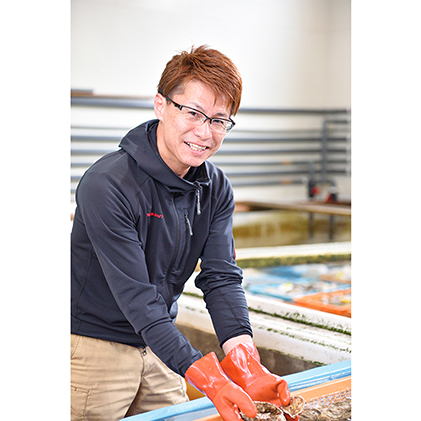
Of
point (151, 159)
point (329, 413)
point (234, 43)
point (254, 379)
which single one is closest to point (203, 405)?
point (254, 379)

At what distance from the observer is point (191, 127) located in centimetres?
120

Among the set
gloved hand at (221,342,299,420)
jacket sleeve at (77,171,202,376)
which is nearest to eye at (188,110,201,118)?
jacket sleeve at (77,171,202,376)

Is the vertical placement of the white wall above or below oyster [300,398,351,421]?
above

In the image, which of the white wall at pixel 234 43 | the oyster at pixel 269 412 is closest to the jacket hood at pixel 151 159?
the oyster at pixel 269 412

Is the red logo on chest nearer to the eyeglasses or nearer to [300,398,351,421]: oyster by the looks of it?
the eyeglasses

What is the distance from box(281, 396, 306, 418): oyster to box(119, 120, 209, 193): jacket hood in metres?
0.56

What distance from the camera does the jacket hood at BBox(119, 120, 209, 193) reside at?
4.13 feet

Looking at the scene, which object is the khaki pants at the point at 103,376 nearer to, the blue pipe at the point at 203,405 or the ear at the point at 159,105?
the blue pipe at the point at 203,405

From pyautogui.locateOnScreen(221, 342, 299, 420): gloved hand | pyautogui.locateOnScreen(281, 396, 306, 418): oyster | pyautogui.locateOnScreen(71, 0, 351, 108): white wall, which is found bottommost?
pyautogui.locateOnScreen(281, 396, 306, 418): oyster

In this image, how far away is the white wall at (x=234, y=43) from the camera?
477 centimetres

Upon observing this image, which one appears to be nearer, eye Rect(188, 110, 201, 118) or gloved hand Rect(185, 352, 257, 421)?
gloved hand Rect(185, 352, 257, 421)

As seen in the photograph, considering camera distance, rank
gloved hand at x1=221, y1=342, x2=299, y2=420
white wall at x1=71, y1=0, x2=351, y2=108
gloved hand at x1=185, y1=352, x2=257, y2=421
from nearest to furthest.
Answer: gloved hand at x1=185, y1=352, x2=257, y2=421
gloved hand at x1=221, y1=342, x2=299, y2=420
white wall at x1=71, y1=0, x2=351, y2=108
